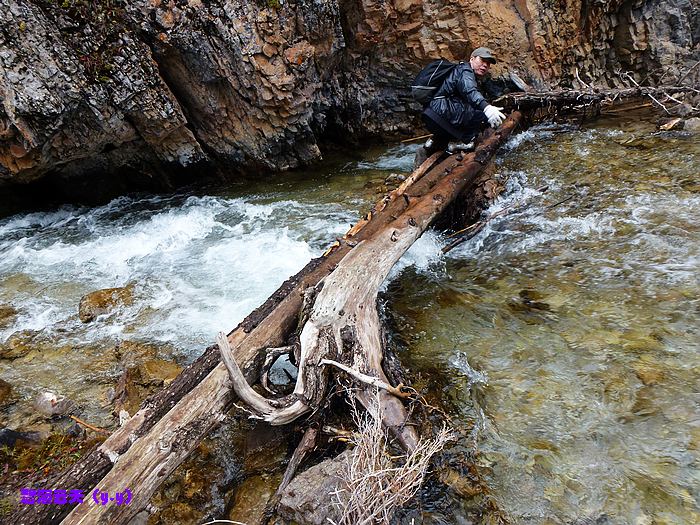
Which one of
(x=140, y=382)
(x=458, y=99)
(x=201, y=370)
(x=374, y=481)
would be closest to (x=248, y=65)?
(x=458, y=99)

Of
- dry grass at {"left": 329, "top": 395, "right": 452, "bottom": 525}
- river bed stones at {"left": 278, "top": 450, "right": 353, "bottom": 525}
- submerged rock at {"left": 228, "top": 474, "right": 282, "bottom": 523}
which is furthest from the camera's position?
submerged rock at {"left": 228, "top": 474, "right": 282, "bottom": 523}

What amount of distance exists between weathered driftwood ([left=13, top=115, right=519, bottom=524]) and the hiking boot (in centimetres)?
362

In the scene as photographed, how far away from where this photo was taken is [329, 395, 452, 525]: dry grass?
111 inches

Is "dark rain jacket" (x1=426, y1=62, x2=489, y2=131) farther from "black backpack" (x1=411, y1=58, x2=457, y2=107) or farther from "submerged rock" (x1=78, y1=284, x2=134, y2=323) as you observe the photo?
"submerged rock" (x1=78, y1=284, x2=134, y2=323)

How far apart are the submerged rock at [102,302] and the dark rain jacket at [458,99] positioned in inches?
213

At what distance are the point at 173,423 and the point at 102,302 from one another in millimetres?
3645

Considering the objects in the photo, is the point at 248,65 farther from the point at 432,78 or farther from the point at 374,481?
the point at 374,481

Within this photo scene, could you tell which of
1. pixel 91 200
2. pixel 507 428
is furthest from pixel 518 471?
pixel 91 200

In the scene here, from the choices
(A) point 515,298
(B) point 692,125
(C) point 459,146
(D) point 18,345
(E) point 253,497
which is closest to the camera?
(E) point 253,497

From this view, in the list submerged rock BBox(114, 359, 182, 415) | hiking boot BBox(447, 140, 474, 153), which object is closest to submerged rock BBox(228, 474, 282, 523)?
submerged rock BBox(114, 359, 182, 415)

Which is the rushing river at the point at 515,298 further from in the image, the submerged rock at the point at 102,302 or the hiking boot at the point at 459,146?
the hiking boot at the point at 459,146

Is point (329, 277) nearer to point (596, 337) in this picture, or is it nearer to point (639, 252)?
point (596, 337)

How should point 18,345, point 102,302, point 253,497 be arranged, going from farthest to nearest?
1. point 102,302
2. point 18,345
3. point 253,497

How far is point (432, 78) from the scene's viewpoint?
653cm
